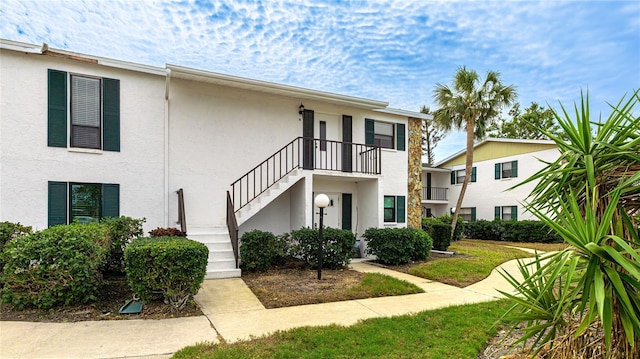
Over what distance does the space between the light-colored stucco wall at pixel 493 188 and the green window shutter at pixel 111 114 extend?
20090 millimetres

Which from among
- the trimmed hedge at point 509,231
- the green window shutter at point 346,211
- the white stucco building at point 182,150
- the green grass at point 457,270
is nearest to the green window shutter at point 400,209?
the white stucco building at point 182,150

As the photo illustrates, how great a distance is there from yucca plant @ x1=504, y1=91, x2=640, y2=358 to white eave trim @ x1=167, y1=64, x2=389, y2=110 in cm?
785

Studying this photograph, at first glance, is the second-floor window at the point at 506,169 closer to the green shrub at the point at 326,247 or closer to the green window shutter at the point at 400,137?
the green window shutter at the point at 400,137

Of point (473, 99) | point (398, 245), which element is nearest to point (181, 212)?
point (398, 245)

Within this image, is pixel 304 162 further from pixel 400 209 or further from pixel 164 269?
pixel 164 269

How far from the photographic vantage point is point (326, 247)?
9.20 metres

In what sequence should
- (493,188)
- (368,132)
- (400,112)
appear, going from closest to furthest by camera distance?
(368,132) → (400,112) → (493,188)

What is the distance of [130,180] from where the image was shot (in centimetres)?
909

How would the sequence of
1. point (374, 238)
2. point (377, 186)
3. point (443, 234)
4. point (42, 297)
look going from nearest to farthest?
point (42, 297) < point (374, 238) < point (377, 186) < point (443, 234)

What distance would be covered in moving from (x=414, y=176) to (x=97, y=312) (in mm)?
11241

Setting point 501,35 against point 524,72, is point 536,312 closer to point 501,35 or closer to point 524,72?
point 501,35

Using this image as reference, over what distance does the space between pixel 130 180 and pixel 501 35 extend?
12245 millimetres

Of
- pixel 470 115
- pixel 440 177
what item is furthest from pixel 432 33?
pixel 440 177

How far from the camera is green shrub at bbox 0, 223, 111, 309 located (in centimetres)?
524
